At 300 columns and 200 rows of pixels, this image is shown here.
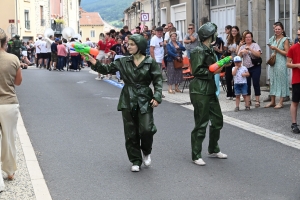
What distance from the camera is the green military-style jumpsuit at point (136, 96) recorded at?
7.46 metres

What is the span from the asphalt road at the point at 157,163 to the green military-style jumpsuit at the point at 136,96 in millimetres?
429

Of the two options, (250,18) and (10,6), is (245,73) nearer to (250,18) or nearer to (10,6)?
(250,18)

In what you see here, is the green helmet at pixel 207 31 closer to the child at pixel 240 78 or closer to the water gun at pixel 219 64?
the water gun at pixel 219 64

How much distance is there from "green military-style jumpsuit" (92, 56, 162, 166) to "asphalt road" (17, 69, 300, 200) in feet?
1.41

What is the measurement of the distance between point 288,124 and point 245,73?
7.12ft

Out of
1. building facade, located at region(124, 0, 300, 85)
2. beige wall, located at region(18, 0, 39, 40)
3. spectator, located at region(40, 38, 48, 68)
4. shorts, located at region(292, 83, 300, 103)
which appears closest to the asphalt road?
shorts, located at region(292, 83, 300, 103)

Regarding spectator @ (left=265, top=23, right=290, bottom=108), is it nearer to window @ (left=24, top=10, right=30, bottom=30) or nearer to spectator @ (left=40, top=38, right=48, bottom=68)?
spectator @ (left=40, top=38, right=48, bottom=68)

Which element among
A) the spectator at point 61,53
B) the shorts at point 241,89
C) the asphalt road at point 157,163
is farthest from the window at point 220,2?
the spectator at point 61,53

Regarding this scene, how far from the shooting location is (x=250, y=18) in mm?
18562

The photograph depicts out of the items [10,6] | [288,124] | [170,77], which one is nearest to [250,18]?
[170,77]

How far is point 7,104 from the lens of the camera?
22.2 ft


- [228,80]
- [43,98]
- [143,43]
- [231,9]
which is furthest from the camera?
[231,9]

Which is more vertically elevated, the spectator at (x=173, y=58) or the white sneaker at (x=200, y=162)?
the spectator at (x=173, y=58)

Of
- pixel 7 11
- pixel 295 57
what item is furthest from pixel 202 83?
pixel 7 11
